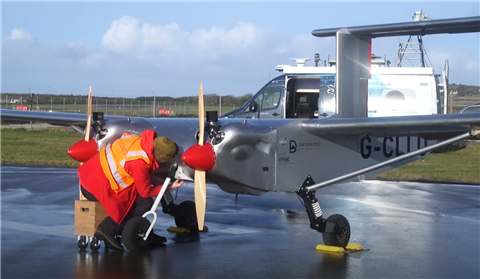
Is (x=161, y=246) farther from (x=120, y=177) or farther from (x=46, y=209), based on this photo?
(x=46, y=209)

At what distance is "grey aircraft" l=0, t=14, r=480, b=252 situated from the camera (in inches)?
350

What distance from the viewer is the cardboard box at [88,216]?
9090 millimetres

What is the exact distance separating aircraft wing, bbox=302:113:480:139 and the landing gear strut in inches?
35.8

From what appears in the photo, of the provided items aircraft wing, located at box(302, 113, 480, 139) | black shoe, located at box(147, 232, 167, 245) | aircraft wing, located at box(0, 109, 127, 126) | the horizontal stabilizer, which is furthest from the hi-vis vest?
the horizontal stabilizer

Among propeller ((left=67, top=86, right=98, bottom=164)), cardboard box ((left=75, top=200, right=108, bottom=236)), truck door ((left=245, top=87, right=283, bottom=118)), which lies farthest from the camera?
truck door ((left=245, top=87, right=283, bottom=118))

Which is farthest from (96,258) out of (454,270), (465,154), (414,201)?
(465,154)

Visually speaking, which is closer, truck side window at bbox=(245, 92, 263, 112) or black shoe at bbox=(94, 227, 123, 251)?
black shoe at bbox=(94, 227, 123, 251)

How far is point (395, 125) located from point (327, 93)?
25.7 feet

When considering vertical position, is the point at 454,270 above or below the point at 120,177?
below

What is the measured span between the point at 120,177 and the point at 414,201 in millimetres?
7807

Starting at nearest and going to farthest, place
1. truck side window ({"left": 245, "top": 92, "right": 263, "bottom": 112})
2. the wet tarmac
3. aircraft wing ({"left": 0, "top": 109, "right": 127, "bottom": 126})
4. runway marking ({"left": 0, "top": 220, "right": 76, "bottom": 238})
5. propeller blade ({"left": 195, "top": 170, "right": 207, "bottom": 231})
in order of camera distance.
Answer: the wet tarmac
propeller blade ({"left": 195, "top": 170, "right": 207, "bottom": 231})
runway marking ({"left": 0, "top": 220, "right": 76, "bottom": 238})
aircraft wing ({"left": 0, "top": 109, "right": 127, "bottom": 126})
truck side window ({"left": 245, "top": 92, "right": 263, "bottom": 112})

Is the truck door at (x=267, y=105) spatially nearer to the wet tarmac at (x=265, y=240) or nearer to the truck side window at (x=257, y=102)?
the truck side window at (x=257, y=102)

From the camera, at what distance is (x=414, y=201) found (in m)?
14.5

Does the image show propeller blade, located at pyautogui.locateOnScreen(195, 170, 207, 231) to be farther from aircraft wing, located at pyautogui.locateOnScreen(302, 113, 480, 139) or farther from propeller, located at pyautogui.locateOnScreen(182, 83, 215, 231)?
aircraft wing, located at pyautogui.locateOnScreen(302, 113, 480, 139)
